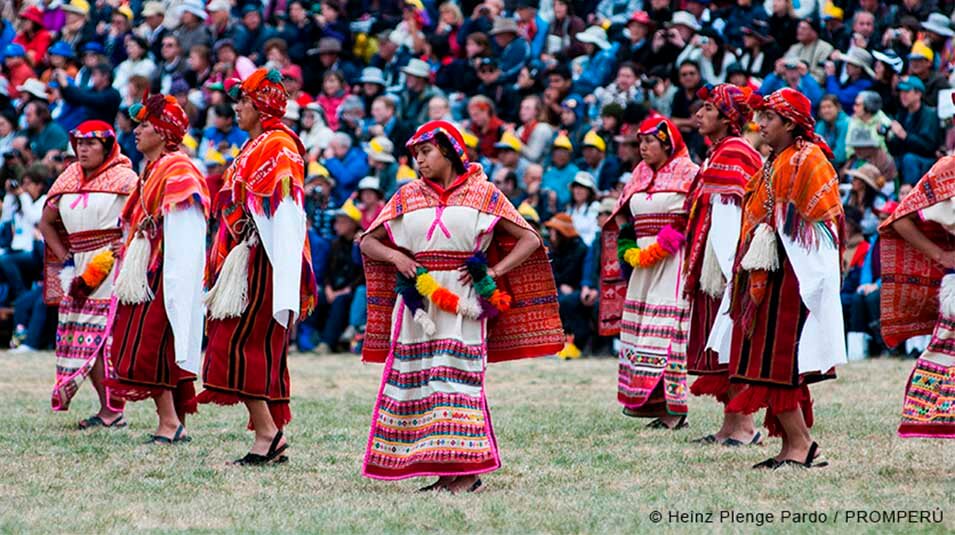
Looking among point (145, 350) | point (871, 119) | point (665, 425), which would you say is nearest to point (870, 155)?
point (871, 119)

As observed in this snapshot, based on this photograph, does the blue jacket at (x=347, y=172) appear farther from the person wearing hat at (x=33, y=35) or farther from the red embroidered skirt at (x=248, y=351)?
the red embroidered skirt at (x=248, y=351)

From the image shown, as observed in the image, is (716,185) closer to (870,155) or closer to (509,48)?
(870,155)

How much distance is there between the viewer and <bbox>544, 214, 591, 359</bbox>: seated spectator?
57.5 feet

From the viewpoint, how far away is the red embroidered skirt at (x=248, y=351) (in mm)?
9242

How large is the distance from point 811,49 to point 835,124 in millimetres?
1589

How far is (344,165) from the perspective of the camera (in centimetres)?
2009

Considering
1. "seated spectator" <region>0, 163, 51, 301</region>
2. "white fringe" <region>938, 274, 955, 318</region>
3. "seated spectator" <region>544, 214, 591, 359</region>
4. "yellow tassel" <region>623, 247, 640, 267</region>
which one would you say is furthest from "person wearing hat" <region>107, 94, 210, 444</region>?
"seated spectator" <region>0, 163, 51, 301</region>

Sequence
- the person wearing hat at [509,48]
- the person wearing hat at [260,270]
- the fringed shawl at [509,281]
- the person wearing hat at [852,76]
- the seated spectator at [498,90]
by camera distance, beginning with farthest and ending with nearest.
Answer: the person wearing hat at [509,48] → the seated spectator at [498,90] → the person wearing hat at [852,76] → the person wearing hat at [260,270] → the fringed shawl at [509,281]

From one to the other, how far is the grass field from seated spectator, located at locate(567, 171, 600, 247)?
16.3 ft

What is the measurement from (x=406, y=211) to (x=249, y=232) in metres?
1.26

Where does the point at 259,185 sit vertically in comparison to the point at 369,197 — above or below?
below

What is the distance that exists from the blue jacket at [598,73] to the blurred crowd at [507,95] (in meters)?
0.03

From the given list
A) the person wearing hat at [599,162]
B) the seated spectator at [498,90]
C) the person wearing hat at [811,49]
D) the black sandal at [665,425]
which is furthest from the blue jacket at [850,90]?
the black sandal at [665,425]

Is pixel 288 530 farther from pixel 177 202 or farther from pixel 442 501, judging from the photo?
pixel 177 202
